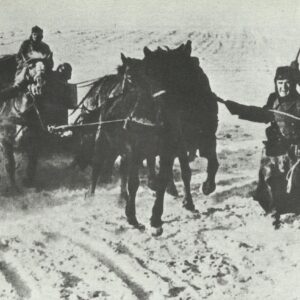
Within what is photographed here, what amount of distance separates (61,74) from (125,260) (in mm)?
1533

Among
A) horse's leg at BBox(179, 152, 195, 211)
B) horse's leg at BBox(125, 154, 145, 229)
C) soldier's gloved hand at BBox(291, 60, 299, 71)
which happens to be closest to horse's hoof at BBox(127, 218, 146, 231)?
horse's leg at BBox(125, 154, 145, 229)

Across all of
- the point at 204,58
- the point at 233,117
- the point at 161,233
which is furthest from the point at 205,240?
the point at 204,58

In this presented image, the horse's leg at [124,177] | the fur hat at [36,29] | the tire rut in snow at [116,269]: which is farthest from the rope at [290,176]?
the fur hat at [36,29]

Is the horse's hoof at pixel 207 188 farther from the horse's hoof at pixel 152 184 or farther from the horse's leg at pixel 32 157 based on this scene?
the horse's leg at pixel 32 157

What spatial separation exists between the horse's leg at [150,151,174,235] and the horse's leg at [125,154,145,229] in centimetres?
11

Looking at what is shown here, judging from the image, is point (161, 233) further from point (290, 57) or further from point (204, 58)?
point (290, 57)

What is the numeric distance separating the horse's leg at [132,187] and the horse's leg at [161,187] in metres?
0.11

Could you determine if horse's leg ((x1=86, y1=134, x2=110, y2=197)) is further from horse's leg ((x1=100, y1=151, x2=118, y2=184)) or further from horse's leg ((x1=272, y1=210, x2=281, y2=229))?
horse's leg ((x1=272, y1=210, x2=281, y2=229))

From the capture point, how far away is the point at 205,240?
447 centimetres

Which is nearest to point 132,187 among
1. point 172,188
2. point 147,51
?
point 172,188

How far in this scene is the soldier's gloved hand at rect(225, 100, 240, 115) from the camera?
4.53 meters

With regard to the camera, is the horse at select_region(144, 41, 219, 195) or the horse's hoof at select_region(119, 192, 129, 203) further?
the horse's hoof at select_region(119, 192, 129, 203)

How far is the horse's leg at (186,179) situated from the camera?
15.0ft

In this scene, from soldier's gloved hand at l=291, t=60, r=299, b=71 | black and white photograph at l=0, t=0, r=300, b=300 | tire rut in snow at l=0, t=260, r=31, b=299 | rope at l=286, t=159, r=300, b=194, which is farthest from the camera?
soldier's gloved hand at l=291, t=60, r=299, b=71
